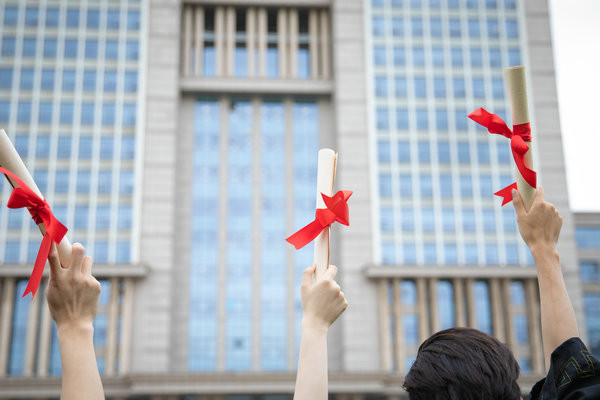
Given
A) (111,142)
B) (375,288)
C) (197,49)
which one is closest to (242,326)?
(375,288)

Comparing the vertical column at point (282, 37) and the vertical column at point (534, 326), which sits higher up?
the vertical column at point (282, 37)

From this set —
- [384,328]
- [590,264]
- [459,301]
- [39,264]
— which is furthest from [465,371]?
[590,264]

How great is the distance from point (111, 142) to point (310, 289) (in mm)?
34345

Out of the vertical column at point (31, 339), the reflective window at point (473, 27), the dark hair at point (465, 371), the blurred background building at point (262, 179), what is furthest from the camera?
the reflective window at point (473, 27)

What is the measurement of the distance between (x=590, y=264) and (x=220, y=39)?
25209mm

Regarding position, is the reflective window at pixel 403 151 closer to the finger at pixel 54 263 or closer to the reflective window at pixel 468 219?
the reflective window at pixel 468 219

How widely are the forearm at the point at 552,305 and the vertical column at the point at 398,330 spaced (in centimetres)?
3137

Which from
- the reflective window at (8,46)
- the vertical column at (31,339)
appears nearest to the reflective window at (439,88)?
the reflective window at (8,46)

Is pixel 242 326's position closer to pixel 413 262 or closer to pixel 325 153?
pixel 413 262

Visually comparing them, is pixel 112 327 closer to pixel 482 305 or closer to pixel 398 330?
pixel 398 330

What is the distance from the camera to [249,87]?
122ft

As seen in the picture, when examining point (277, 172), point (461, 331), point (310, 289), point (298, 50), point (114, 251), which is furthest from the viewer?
point (298, 50)

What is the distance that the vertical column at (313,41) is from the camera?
38.5 m

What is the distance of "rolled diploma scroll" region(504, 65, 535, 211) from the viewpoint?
81.7 inches
